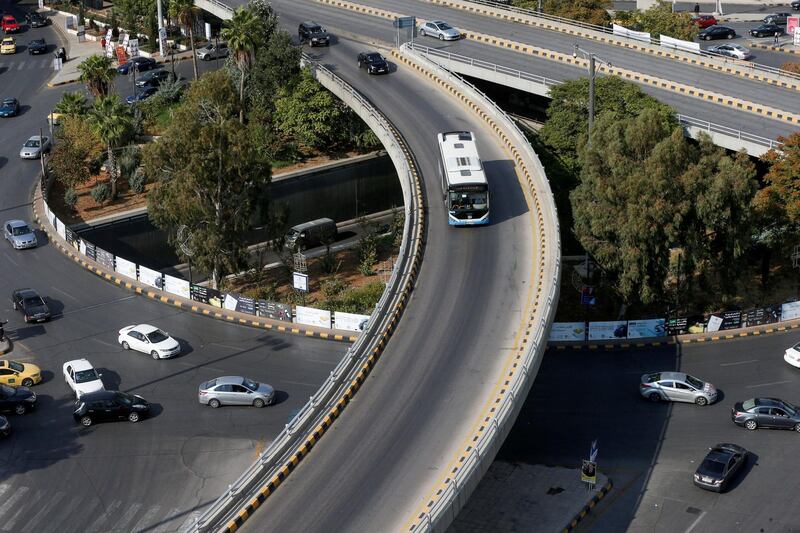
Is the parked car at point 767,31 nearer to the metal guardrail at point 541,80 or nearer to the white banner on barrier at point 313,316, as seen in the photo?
the metal guardrail at point 541,80

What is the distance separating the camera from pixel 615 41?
9688 centimetres

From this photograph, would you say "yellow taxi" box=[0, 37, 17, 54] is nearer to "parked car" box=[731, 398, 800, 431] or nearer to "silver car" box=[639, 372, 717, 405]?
"silver car" box=[639, 372, 717, 405]

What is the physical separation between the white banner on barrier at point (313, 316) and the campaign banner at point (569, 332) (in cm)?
1355

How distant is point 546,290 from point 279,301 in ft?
75.6

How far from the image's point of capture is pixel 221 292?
221 feet

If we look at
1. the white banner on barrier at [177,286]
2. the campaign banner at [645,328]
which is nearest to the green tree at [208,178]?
the white banner on barrier at [177,286]

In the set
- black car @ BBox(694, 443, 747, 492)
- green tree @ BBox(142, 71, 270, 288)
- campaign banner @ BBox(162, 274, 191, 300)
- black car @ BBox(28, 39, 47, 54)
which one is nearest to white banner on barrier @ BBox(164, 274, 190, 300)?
campaign banner @ BBox(162, 274, 191, 300)

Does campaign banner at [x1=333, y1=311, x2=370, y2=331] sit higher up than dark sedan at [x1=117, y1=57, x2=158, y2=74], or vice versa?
dark sedan at [x1=117, y1=57, x2=158, y2=74]

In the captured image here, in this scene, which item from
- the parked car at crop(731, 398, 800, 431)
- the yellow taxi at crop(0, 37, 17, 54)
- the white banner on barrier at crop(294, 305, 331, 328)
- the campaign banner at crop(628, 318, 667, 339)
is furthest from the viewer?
the yellow taxi at crop(0, 37, 17, 54)

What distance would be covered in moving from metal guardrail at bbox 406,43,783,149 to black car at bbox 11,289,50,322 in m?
42.6

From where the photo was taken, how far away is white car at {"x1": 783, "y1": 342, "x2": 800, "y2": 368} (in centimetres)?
6025

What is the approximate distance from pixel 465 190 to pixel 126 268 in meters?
24.4

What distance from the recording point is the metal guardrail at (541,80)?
251 feet

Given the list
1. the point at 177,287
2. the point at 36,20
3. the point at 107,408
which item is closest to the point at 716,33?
the point at 177,287
